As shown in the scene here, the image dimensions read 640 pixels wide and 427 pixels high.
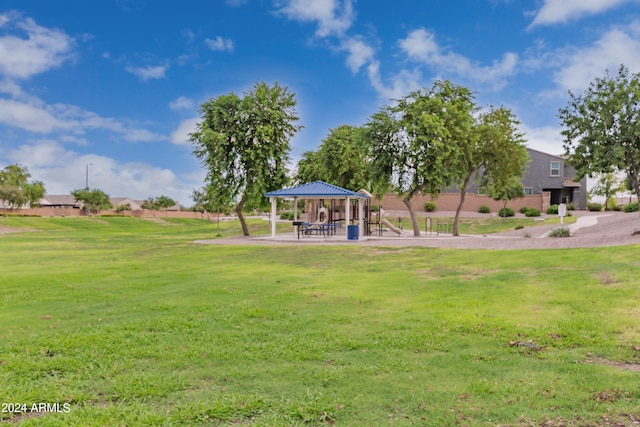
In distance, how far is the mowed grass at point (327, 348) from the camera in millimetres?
4109

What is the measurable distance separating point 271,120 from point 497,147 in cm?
1434

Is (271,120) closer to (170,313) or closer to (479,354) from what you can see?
(170,313)

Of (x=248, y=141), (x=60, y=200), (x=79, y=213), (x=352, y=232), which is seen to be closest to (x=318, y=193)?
→ (x=352, y=232)

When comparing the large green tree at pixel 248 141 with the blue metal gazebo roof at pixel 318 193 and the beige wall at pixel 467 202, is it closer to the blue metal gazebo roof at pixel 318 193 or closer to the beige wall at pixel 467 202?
the blue metal gazebo roof at pixel 318 193

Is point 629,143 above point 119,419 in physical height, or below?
above

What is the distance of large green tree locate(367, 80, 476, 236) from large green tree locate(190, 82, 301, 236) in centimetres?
587

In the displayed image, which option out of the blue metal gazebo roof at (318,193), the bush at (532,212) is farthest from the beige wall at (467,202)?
the blue metal gazebo roof at (318,193)

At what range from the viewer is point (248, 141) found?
3095 cm

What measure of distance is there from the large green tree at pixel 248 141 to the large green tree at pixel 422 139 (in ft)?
19.3

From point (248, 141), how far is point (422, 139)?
10908mm

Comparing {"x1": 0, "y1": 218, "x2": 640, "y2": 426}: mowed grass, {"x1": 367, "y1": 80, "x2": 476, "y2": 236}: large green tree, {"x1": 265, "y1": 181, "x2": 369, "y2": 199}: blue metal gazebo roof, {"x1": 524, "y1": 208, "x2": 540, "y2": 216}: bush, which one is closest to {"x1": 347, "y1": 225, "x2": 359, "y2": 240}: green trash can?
{"x1": 265, "y1": 181, "x2": 369, "y2": 199}: blue metal gazebo roof

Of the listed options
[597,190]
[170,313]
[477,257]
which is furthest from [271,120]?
[597,190]

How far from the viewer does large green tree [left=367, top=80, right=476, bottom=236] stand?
28719 millimetres

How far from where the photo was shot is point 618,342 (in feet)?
19.9
